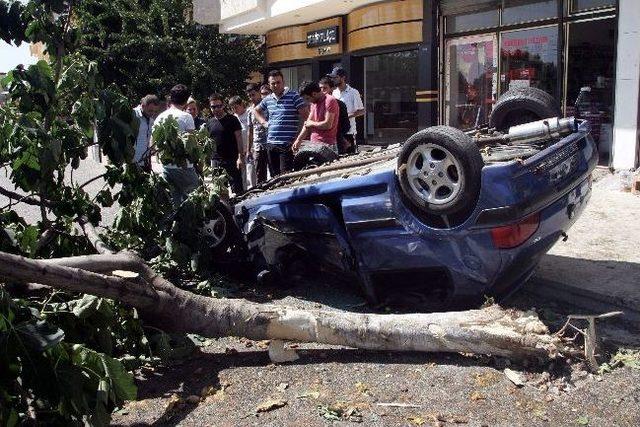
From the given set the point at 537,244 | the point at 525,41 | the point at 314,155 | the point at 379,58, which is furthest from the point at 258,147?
the point at 379,58

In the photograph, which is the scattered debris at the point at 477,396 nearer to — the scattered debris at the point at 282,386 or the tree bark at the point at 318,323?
the tree bark at the point at 318,323

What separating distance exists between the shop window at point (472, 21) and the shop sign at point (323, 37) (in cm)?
394

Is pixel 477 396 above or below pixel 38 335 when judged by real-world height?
below

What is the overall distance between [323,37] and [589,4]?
318 inches

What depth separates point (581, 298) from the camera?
5070 millimetres

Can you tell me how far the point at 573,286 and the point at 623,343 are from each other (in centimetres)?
103

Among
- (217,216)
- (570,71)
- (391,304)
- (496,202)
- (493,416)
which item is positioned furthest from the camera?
(570,71)

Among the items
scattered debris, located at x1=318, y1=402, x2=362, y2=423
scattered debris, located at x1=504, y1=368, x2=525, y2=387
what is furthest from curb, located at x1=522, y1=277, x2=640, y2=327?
scattered debris, located at x1=318, y1=402, x2=362, y2=423

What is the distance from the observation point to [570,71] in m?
11.0

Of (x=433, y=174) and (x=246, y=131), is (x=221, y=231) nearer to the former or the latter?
(x=433, y=174)

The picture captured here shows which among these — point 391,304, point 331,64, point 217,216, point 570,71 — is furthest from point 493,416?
point 331,64

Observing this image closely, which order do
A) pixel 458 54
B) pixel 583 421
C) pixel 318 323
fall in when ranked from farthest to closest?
pixel 458 54, pixel 318 323, pixel 583 421

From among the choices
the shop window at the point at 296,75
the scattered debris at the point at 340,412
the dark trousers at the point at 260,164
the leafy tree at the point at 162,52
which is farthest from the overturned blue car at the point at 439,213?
the shop window at the point at 296,75

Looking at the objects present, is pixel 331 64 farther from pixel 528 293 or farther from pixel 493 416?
pixel 493 416
